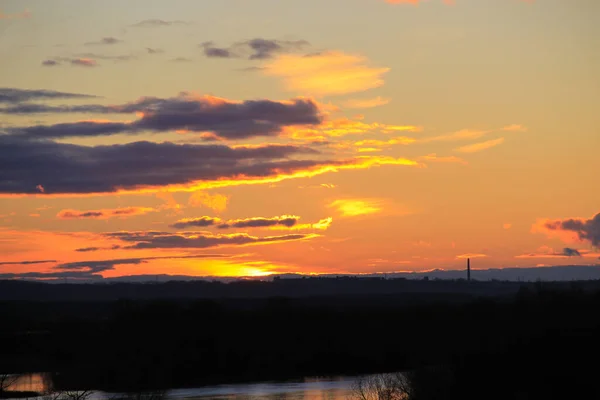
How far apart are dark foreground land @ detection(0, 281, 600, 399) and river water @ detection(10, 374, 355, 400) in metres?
2.96

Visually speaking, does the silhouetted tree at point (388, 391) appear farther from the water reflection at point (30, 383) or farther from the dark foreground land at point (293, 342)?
the water reflection at point (30, 383)

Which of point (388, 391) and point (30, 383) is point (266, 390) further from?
point (388, 391)

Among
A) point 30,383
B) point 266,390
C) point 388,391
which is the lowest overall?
point 266,390

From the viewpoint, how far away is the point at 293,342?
106 meters

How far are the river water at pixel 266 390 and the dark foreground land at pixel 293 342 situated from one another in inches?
117

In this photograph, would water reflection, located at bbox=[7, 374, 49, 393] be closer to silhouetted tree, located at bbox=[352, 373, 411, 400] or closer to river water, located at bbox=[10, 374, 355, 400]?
river water, located at bbox=[10, 374, 355, 400]

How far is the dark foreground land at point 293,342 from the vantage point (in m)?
59.0

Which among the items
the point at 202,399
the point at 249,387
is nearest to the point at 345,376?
the point at 249,387

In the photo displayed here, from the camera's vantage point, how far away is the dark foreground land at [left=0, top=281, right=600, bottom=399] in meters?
59.0

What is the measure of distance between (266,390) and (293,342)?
33698 millimetres

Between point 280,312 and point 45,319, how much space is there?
37.4 m

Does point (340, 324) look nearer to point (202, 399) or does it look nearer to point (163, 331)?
point (163, 331)

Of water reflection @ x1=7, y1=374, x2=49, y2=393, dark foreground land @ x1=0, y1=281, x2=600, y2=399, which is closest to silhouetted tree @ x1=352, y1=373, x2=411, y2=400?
dark foreground land @ x1=0, y1=281, x2=600, y2=399

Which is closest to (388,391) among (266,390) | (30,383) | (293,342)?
(266,390)
